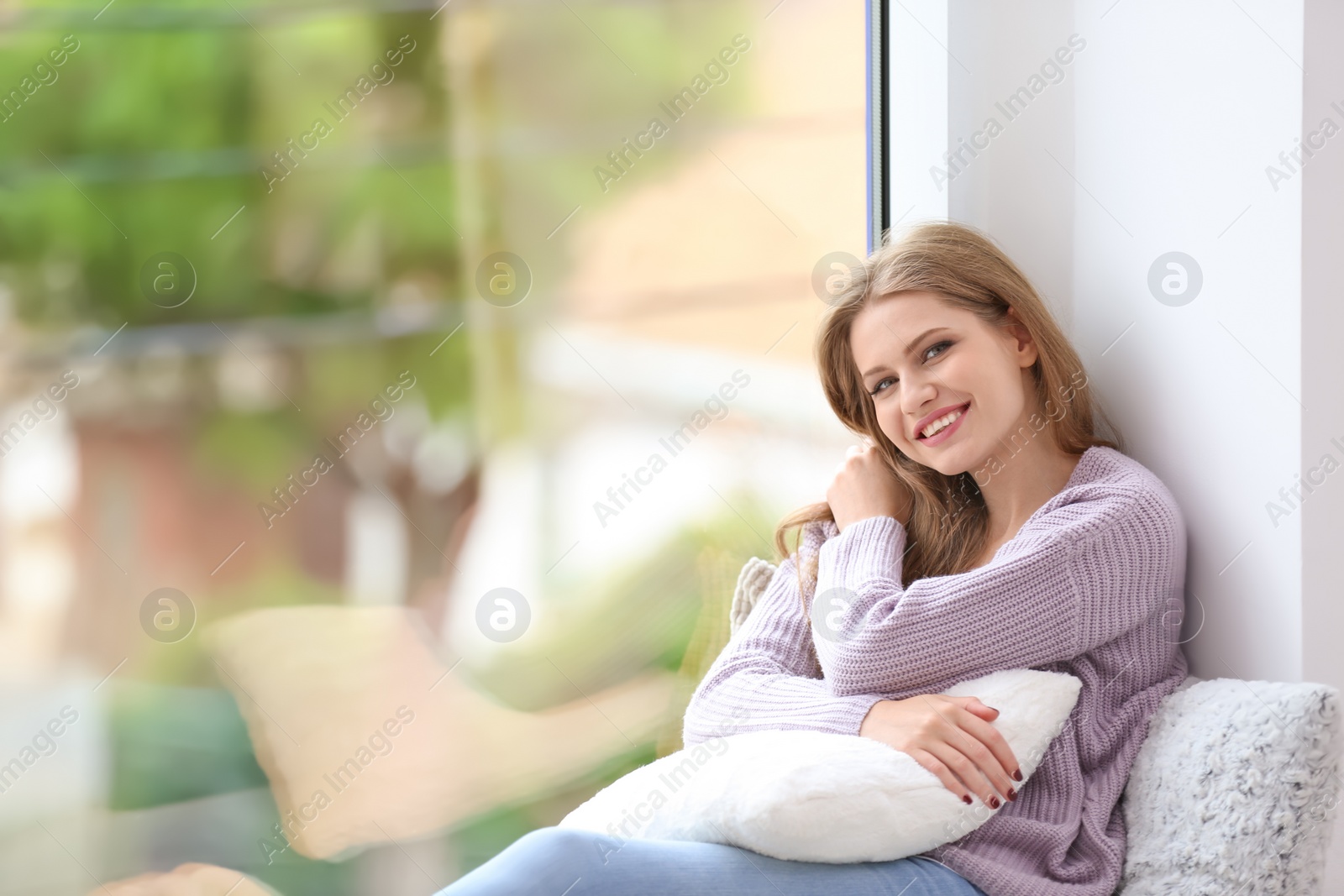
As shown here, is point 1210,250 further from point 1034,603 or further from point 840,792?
point 840,792

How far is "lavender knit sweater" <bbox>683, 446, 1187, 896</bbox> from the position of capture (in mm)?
1204

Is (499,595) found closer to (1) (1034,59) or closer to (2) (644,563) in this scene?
(2) (644,563)

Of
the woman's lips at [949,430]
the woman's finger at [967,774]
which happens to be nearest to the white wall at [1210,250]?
the woman's lips at [949,430]

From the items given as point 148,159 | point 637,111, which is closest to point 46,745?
point 148,159

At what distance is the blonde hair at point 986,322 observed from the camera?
1436 millimetres

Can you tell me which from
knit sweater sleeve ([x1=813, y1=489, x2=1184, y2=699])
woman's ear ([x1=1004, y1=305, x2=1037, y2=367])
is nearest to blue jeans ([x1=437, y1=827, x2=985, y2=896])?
knit sweater sleeve ([x1=813, y1=489, x2=1184, y2=699])

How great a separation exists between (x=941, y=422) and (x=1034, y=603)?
0.28 metres

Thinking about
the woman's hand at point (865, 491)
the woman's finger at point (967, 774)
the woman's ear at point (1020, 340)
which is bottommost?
the woman's finger at point (967, 774)

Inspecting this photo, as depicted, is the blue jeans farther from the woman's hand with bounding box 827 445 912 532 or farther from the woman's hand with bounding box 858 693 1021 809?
the woman's hand with bounding box 827 445 912 532

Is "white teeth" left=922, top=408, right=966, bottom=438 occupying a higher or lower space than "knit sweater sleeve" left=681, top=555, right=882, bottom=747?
higher

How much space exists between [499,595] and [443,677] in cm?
16

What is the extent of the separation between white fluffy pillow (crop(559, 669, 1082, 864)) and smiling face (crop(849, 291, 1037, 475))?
0.32m

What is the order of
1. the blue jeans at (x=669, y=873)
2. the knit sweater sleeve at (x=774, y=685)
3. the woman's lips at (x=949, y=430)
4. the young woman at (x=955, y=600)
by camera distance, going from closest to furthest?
the blue jeans at (x=669, y=873) → the young woman at (x=955, y=600) → the knit sweater sleeve at (x=774, y=685) → the woman's lips at (x=949, y=430)

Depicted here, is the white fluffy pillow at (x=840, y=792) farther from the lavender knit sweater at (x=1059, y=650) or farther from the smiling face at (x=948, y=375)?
the smiling face at (x=948, y=375)
